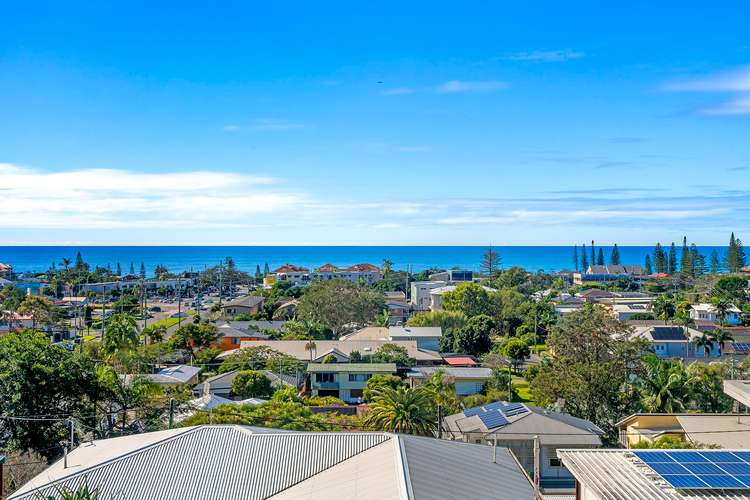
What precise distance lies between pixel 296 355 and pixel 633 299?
61.3 meters

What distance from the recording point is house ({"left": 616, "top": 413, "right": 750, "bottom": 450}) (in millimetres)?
23000

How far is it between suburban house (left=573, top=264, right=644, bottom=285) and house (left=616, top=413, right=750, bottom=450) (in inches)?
4529

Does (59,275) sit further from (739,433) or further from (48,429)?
(739,433)

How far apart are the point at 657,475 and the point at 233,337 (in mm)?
48800

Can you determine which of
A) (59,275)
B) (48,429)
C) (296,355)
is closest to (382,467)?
(48,429)

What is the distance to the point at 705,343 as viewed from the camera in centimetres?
5256

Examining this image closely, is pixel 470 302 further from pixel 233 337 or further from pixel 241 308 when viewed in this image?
pixel 241 308

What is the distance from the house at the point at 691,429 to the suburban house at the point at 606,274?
115 m

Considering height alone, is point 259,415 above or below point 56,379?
below

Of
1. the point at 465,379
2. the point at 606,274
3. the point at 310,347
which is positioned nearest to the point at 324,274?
the point at 606,274

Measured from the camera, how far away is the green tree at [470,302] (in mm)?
69688

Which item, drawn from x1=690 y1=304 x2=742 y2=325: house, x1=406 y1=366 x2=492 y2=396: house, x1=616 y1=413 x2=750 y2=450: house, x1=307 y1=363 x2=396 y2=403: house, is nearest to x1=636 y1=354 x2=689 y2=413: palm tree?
x1=616 y1=413 x2=750 y2=450: house

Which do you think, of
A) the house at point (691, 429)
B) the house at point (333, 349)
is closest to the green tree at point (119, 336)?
the house at point (333, 349)

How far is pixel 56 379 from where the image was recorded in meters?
25.8
